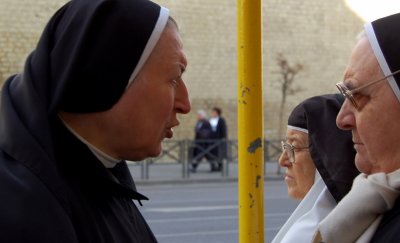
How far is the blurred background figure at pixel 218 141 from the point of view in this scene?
2077 cm

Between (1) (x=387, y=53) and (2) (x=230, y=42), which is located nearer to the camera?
(1) (x=387, y=53)

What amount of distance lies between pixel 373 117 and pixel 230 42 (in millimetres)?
27230

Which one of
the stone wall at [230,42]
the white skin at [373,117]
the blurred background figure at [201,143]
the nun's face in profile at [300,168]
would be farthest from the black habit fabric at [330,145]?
the stone wall at [230,42]

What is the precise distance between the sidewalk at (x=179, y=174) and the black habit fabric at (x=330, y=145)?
15.6 metres

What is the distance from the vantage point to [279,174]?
21391mm

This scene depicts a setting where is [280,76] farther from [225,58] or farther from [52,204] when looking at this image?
[52,204]

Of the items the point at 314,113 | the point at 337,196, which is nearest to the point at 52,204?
the point at 337,196

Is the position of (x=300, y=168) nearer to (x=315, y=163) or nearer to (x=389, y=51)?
(x=315, y=163)

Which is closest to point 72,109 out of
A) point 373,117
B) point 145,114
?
point 145,114

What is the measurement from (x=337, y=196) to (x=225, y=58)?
26274 mm

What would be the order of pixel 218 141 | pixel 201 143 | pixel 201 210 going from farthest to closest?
pixel 201 143 < pixel 218 141 < pixel 201 210

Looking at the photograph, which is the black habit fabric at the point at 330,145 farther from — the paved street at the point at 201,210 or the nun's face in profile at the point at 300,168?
the paved street at the point at 201,210

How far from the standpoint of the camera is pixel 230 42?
29219mm

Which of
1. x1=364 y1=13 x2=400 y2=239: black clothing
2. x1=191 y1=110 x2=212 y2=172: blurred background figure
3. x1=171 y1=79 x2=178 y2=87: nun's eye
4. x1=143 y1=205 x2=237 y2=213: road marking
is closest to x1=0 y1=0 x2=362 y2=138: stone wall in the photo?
x1=191 y1=110 x2=212 y2=172: blurred background figure
